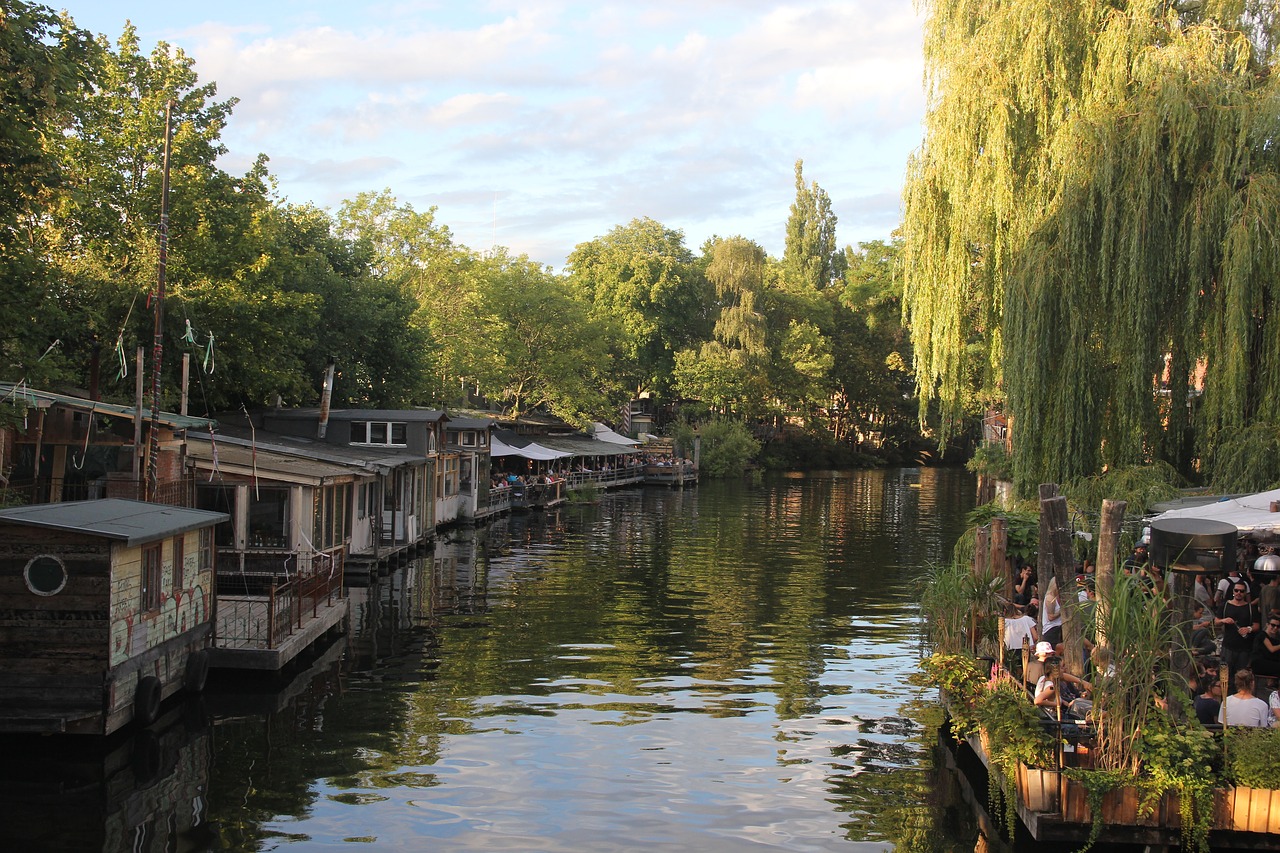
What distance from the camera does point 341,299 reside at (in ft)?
154

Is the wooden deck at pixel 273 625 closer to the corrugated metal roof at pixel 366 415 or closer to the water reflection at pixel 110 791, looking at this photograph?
the water reflection at pixel 110 791

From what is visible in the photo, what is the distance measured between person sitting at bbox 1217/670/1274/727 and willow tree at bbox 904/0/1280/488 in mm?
10548

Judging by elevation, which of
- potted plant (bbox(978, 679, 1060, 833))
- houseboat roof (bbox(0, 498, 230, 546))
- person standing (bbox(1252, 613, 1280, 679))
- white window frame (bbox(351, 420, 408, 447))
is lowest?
potted plant (bbox(978, 679, 1060, 833))

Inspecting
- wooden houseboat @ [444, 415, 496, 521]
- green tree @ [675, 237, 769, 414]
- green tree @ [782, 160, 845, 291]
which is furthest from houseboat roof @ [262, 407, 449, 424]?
green tree @ [782, 160, 845, 291]

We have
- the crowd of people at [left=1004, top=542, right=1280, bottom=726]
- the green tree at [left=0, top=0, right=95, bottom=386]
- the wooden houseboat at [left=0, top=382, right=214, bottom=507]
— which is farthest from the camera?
the wooden houseboat at [left=0, top=382, right=214, bottom=507]

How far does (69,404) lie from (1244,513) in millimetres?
20661

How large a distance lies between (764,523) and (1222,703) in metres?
37.7

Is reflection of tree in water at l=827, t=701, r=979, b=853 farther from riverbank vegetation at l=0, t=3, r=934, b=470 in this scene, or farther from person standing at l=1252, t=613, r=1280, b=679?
riverbank vegetation at l=0, t=3, r=934, b=470

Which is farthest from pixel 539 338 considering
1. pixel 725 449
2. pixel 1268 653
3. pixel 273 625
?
pixel 1268 653

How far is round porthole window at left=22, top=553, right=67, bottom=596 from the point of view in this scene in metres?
14.6

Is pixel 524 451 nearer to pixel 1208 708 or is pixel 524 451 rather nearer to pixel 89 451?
pixel 89 451

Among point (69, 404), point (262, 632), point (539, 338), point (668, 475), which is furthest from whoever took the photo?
point (668, 475)

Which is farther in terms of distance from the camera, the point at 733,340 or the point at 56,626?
the point at 733,340

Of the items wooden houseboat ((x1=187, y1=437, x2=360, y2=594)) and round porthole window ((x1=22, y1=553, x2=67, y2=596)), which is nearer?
round porthole window ((x1=22, y1=553, x2=67, y2=596))
